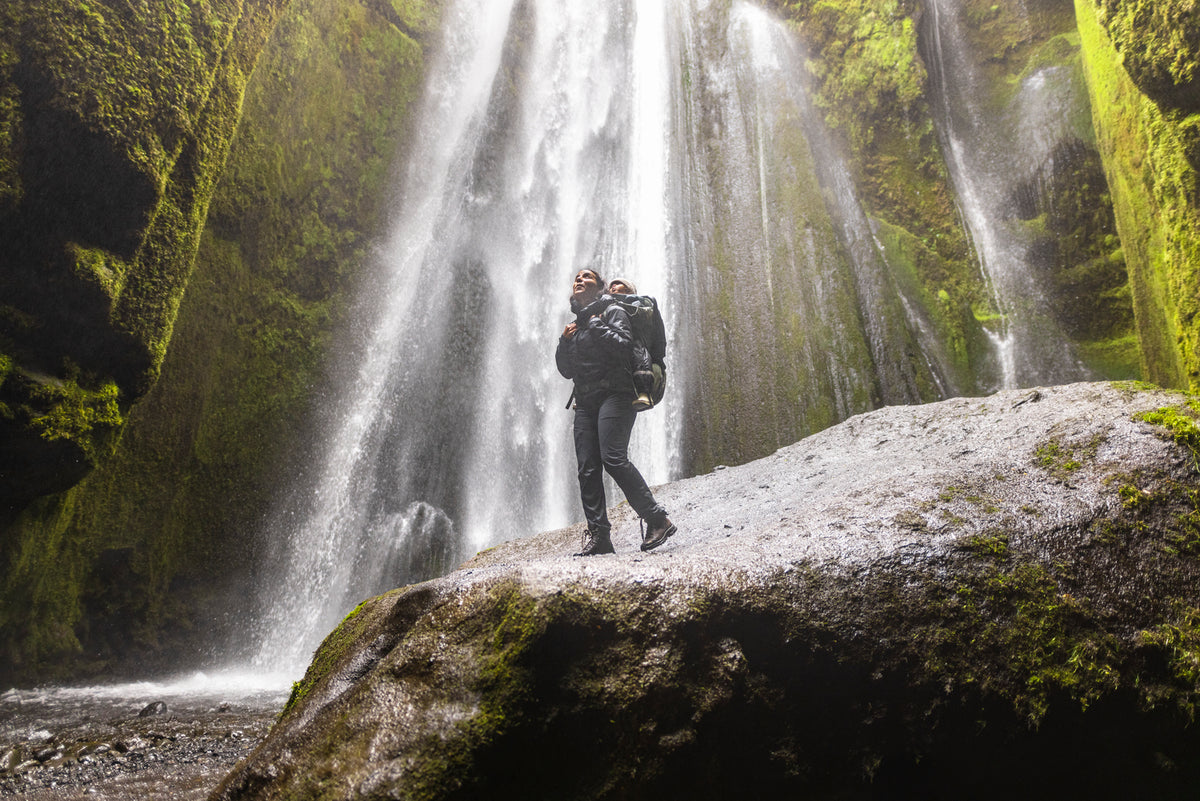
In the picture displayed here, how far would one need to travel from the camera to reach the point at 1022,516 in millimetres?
2572

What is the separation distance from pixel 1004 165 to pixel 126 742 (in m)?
14.2

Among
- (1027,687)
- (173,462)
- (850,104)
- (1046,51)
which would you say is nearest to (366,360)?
(173,462)

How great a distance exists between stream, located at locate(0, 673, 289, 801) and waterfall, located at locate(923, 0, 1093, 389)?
10.9 m

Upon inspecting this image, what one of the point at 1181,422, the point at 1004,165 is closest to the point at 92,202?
the point at 1181,422

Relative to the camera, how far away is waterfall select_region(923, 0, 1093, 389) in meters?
10.2

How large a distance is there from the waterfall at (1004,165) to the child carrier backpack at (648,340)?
27.6ft

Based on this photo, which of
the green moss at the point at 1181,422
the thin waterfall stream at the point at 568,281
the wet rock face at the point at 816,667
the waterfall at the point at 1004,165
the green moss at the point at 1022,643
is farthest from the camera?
the thin waterfall stream at the point at 568,281

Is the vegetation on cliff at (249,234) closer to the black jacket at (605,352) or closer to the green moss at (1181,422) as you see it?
the green moss at (1181,422)

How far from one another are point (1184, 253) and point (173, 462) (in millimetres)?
12111

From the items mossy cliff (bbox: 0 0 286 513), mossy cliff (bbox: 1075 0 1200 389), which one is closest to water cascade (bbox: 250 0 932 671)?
mossy cliff (bbox: 1075 0 1200 389)

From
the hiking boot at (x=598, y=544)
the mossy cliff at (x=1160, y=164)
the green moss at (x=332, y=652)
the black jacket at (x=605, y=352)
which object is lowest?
the green moss at (x=332, y=652)

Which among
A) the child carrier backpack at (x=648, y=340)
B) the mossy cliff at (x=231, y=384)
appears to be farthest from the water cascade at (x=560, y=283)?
the child carrier backpack at (x=648, y=340)

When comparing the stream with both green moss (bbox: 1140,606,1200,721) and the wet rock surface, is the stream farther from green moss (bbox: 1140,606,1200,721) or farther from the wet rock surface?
green moss (bbox: 1140,606,1200,721)

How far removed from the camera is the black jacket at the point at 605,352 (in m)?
3.95
